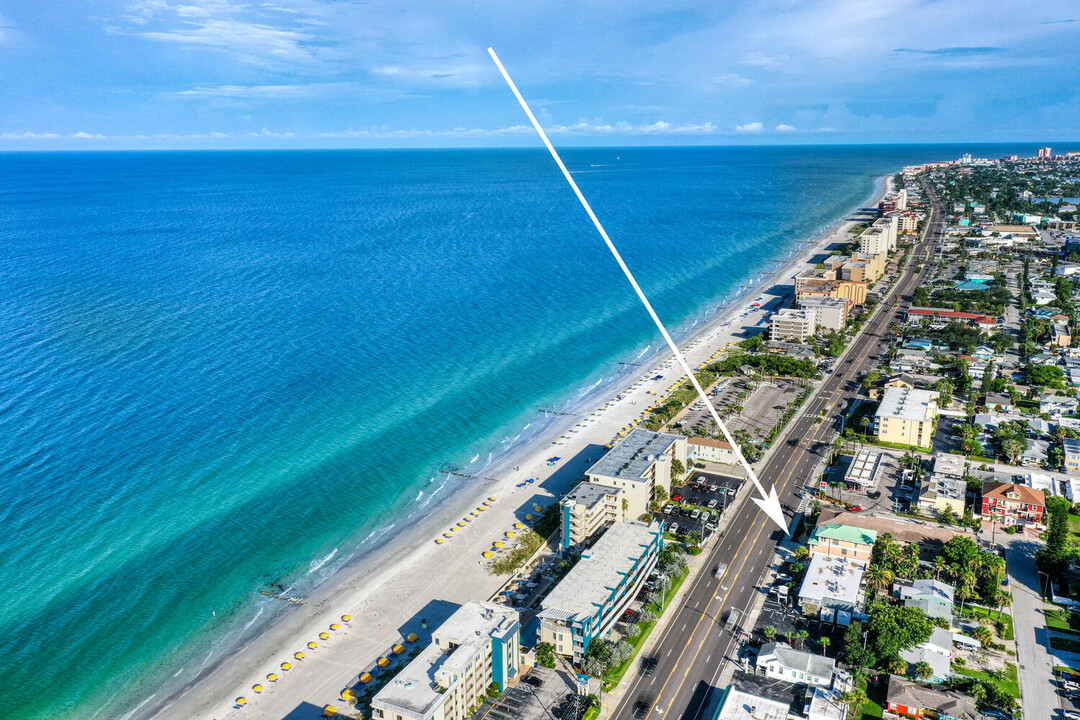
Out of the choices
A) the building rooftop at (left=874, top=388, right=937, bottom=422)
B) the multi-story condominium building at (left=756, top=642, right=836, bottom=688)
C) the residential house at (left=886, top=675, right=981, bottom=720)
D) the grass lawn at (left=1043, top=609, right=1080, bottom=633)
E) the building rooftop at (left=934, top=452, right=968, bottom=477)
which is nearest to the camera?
the residential house at (left=886, top=675, right=981, bottom=720)

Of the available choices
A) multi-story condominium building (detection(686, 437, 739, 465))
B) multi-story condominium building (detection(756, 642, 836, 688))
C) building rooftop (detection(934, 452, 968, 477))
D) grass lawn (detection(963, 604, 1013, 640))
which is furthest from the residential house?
multi-story condominium building (detection(686, 437, 739, 465))

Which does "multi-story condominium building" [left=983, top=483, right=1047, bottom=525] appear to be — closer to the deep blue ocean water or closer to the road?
the road

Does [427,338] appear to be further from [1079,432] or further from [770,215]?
[770,215]

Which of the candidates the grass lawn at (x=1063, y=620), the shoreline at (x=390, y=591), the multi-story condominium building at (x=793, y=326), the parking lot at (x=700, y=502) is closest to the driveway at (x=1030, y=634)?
the grass lawn at (x=1063, y=620)

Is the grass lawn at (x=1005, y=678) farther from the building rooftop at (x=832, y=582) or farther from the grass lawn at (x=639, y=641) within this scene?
the grass lawn at (x=639, y=641)

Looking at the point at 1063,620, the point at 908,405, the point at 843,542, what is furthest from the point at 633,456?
the point at 908,405

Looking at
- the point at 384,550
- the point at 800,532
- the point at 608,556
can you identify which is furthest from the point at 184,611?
the point at 800,532
